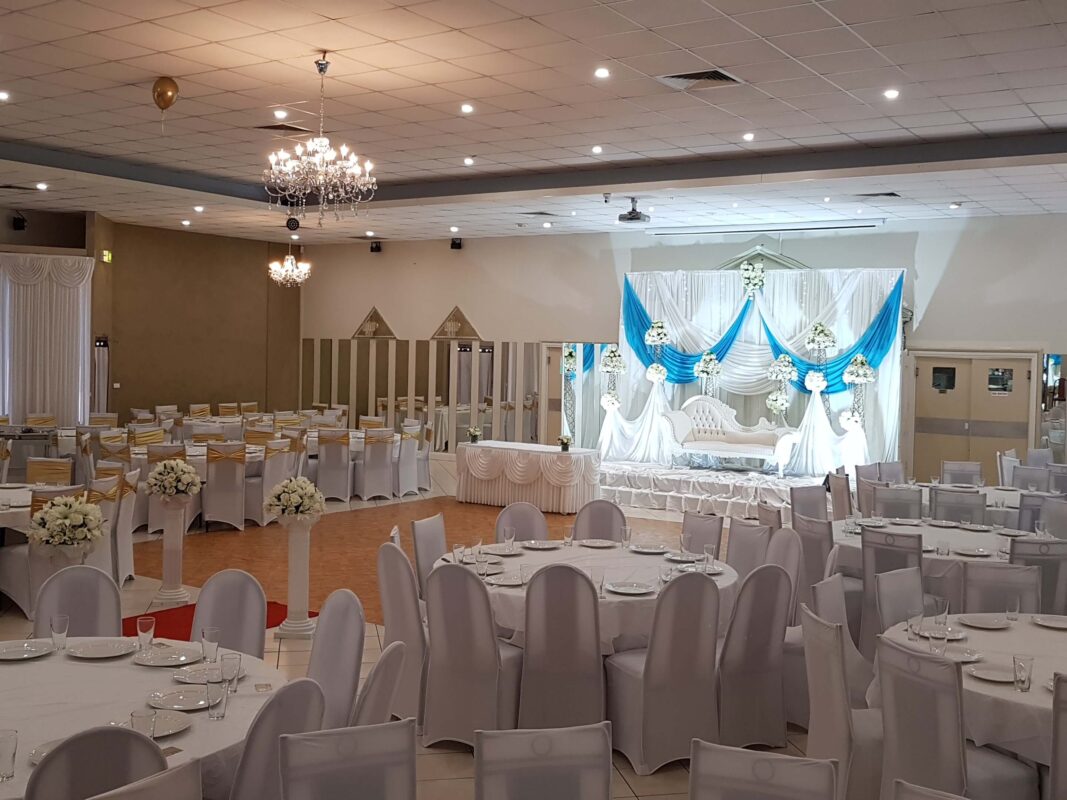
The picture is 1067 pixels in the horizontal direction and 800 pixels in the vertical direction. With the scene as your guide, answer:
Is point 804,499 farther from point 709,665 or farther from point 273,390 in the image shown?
point 273,390

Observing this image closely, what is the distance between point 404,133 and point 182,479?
414cm

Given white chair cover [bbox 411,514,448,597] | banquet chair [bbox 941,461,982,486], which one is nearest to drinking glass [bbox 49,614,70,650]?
white chair cover [bbox 411,514,448,597]

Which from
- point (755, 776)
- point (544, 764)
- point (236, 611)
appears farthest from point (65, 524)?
point (755, 776)

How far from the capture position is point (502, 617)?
5594mm

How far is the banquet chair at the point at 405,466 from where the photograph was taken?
14672 mm

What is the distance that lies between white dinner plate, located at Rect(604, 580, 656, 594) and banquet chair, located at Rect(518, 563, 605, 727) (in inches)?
15.0

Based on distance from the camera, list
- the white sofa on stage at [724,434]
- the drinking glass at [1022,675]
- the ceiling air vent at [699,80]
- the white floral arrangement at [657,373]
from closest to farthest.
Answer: the drinking glass at [1022,675]
the ceiling air vent at [699,80]
the white sofa on stage at [724,434]
the white floral arrangement at [657,373]

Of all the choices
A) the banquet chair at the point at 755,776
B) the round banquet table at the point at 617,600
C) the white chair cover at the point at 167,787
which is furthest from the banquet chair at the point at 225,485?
the banquet chair at the point at 755,776

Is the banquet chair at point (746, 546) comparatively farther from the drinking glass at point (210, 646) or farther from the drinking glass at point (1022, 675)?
the drinking glass at point (210, 646)

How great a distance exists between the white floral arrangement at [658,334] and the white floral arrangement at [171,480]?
924 cm

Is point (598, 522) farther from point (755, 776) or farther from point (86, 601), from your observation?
point (755, 776)

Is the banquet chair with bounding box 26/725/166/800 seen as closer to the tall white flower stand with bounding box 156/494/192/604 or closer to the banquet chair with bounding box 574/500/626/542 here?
the banquet chair with bounding box 574/500/626/542

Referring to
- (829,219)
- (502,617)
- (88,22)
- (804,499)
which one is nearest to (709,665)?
(502,617)

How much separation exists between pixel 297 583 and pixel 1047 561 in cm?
496
